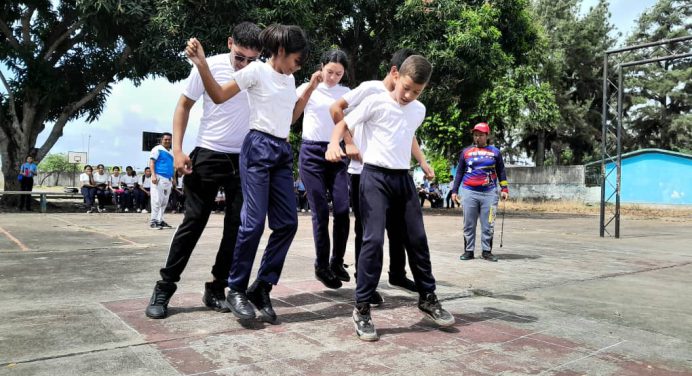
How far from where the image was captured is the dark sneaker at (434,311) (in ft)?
10.9

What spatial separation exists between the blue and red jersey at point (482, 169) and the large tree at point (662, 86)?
116 ft

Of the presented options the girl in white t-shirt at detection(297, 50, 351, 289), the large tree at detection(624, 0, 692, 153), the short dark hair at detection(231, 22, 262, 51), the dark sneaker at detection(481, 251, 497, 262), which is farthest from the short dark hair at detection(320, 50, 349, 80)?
the large tree at detection(624, 0, 692, 153)

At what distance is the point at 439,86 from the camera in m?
18.9

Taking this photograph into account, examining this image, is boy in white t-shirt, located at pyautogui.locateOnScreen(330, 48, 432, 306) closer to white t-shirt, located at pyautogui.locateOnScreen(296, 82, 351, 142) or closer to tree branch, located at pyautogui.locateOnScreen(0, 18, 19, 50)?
white t-shirt, located at pyautogui.locateOnScreen(296, 82, 351, 142)

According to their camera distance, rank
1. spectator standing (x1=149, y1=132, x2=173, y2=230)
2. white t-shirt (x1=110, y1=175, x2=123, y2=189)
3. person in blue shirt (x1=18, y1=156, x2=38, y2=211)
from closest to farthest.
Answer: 1. spectator standing (x1=149, y1=132, x2=173, y2=230)
2. person in blue shirt (x1=18, y1=156, x2=38, y2=211)
3. white t-shirt (x1=110, y1=175, x2=123, y2=189)

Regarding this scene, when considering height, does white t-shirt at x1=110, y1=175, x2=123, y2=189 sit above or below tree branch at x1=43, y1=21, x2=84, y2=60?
below

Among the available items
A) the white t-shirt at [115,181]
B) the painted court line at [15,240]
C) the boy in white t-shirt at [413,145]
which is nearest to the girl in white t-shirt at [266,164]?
the boy in white t-shirt at [413,145]

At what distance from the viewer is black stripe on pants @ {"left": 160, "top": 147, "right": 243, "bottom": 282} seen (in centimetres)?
347

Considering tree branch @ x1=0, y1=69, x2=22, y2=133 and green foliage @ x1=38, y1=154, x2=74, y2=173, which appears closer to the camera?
tree branch @ x1=0, y1=69, x2=22, y2=133

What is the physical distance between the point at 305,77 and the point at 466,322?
555 inches

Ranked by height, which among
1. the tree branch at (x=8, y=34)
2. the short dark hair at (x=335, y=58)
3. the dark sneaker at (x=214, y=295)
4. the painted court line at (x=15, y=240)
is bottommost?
the painted court line at (x=15, y=240)

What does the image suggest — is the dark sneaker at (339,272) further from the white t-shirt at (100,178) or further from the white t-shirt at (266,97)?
the white t-shirt at (100,178)

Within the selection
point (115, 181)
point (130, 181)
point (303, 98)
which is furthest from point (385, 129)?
point (115, 181)

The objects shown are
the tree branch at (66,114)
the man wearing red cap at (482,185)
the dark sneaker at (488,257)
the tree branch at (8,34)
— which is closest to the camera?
the dark sneaker at (488,257)
